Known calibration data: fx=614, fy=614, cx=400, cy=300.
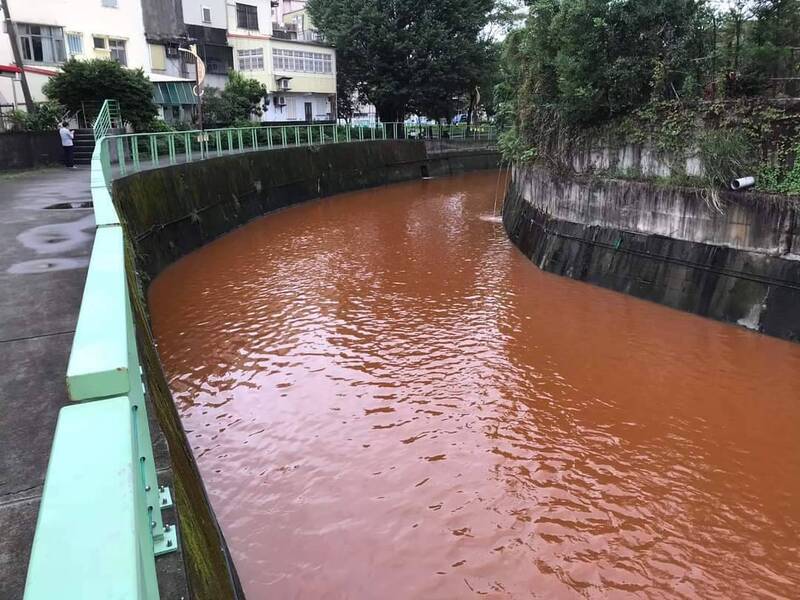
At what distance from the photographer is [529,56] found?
1461cm

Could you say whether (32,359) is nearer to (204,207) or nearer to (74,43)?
(204,207)

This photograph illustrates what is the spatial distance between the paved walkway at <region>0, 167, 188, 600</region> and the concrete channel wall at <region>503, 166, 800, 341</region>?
897 centimetres

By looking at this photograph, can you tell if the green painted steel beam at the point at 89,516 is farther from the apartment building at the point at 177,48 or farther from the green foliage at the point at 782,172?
the apartment building at the point at 177,48

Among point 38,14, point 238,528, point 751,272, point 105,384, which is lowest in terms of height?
point 238,528

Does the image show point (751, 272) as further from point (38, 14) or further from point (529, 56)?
point (38, 14)

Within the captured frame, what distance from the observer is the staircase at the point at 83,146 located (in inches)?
703

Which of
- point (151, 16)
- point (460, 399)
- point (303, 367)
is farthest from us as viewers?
point (151, 16)

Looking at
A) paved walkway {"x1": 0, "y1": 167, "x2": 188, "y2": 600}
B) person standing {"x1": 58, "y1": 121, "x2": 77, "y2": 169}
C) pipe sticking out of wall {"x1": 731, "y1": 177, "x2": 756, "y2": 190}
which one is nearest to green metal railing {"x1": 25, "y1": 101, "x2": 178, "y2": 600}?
paved walkway {"x1": 0, "y1": 167, "x2": 188, "y2": 600}

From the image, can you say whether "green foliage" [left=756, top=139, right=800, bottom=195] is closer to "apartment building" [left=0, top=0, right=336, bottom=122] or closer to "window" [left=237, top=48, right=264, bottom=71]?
"apartment building" [left=0, top=0, right=336, bottom=122]

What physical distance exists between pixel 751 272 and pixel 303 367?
700 centimetres

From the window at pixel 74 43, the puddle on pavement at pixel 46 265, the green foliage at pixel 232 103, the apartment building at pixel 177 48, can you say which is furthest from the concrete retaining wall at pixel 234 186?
the window at pixel 74 43

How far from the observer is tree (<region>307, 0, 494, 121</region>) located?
3156 cm

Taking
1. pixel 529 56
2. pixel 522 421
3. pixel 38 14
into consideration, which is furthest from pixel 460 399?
pixel 38 14

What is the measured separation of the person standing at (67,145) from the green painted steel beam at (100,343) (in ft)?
56.2
